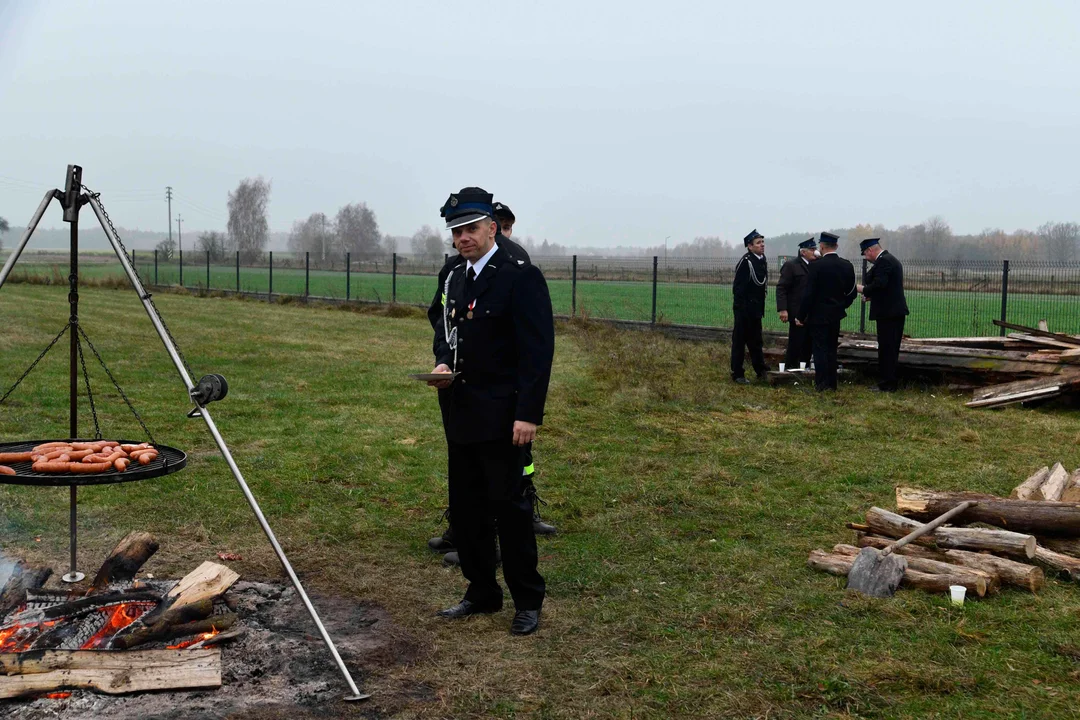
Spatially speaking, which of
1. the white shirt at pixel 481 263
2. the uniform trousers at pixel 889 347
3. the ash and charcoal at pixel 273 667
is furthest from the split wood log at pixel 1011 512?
the uniform trousers at pixel 889 347

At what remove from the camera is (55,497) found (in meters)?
7.27

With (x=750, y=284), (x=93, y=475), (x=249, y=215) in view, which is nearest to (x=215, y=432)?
(x=93, y=475)

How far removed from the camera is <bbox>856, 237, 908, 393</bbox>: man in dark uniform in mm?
13273

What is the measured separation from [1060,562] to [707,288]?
23068mm

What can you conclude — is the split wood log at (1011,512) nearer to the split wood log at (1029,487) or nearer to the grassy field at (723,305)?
the split wood log at (1029,487)

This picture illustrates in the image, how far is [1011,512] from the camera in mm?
6160

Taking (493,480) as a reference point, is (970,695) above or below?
below

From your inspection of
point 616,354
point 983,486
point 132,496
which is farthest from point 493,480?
point 616,354

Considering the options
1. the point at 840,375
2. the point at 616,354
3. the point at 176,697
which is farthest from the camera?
the point at 616,354

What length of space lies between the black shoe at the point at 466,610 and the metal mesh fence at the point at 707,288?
42.9 feet

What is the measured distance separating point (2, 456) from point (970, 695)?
452cm

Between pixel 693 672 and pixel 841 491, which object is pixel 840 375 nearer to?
pixel 841 491

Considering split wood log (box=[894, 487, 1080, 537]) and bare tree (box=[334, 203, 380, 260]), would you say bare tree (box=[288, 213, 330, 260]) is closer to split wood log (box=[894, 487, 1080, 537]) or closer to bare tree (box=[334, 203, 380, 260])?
bare tree (box=[334, 203, 380, 260])

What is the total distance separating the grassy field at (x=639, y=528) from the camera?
4.28 meters
